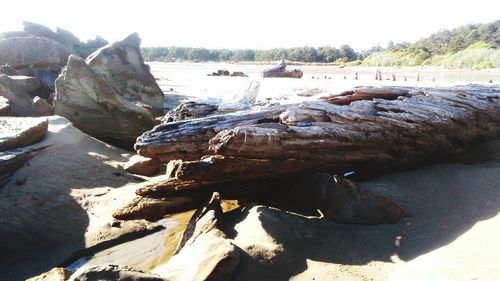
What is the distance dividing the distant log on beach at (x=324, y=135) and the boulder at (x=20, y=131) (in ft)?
9.64

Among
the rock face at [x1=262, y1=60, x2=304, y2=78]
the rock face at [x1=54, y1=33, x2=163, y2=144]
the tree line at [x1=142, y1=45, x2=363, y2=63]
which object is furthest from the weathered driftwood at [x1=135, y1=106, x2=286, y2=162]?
the tree line at [x1=142, y1=45, x2=363, y2=63]

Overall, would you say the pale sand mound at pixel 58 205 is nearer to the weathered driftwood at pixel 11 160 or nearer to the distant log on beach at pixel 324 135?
the weathered driftwood at pixel 11 160

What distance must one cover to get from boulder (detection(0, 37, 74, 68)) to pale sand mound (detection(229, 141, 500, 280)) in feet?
46.1

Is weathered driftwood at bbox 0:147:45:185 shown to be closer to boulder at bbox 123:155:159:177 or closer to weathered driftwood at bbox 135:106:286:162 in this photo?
boulder at bbox 123:155:159:177

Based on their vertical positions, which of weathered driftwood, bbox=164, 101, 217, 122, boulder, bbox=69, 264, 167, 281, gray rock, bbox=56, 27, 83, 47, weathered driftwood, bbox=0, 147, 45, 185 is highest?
gray rock, bbox=56, 27, 83, 47

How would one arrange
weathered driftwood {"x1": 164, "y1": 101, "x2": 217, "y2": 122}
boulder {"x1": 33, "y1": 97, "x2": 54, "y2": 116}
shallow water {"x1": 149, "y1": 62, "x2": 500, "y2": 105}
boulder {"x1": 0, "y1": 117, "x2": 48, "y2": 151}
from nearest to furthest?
1. weathered driftwood {"x1": 164, "y1": 101, "x2": 217, "y2": 122}
2. boulder {"x1": 0, "y1": 117, "x2": 48, "y2": 151}
3. boulder {"x1": 33, "y1": 97, "x2": 54, "y2": 116}
4. shallow water {"x1": 149, "y1": 62, "x2": 500, "y2": 105}

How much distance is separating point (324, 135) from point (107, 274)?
3143mm

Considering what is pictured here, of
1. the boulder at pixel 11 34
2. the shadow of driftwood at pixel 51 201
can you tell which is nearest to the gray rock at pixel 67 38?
the boulder at pixel 11 34

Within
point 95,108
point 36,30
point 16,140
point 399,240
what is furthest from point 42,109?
point 36,30

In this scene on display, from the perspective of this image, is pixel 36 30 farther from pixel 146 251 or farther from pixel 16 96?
pixel 146 251

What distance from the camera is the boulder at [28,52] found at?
15688 mm

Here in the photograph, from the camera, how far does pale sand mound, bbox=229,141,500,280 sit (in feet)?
13.0

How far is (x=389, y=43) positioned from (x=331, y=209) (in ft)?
326

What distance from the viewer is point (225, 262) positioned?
4.04 m
